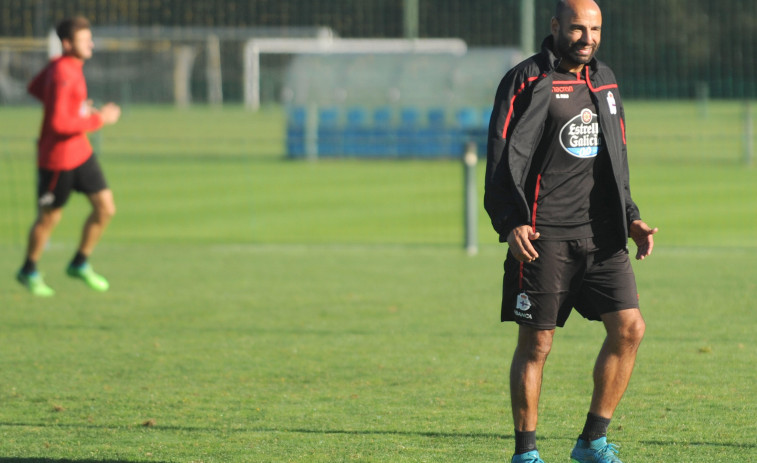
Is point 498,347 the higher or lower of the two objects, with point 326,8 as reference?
lower

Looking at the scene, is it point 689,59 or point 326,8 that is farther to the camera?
point 326,8

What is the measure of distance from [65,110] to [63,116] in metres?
0.07

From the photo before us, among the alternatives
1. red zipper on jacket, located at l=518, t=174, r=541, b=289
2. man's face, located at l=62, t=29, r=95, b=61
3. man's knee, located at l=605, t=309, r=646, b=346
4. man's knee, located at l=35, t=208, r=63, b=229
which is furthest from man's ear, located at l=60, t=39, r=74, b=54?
man's knee, located at l=605, t=309, r=646, b=346

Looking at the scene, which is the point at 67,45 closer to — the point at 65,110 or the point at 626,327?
the point at 65,110

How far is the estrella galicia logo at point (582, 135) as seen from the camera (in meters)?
4.74

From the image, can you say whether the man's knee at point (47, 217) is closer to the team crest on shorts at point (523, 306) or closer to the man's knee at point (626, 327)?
the team crest on shorts at point (523, 306)

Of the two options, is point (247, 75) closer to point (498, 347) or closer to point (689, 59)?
point (689, 59)

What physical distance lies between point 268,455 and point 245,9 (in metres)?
29.1

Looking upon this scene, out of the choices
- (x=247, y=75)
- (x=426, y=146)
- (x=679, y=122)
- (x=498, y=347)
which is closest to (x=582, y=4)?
(x=498, y=347)

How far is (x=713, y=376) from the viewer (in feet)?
21.7

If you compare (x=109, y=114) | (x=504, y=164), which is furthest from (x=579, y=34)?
(x=109, y=114)

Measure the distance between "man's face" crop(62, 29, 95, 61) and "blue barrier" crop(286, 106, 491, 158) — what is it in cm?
1782

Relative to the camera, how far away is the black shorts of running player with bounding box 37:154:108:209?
9625mm

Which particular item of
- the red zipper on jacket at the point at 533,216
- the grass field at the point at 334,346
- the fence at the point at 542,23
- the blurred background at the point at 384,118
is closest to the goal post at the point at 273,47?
the blurred background at the point at 384,118
